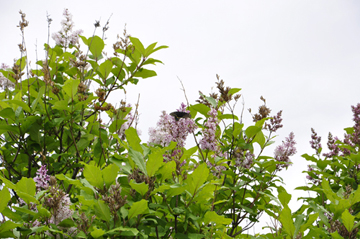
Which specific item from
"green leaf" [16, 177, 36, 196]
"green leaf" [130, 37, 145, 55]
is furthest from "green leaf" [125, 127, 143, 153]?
"green leaf" [130, 37, 145, 55]

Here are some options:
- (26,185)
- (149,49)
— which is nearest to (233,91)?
(149,49)

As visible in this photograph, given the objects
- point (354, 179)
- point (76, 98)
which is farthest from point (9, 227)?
point (354, 179)

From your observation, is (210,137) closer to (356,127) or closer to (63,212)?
(63,212)

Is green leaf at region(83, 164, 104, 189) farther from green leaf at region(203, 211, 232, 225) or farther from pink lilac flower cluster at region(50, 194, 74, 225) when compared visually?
green leaf at region(203, 211, 232, 225)

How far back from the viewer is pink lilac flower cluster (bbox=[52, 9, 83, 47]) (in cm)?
407

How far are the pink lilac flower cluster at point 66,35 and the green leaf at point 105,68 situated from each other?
119cm

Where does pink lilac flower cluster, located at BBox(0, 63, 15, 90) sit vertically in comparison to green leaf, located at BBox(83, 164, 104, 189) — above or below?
above

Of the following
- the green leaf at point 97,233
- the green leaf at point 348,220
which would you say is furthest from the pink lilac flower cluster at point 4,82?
the green leaf at point 348,220

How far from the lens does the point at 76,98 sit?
283 centimetres

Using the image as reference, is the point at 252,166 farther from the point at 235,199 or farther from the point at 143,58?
the point at 143,58

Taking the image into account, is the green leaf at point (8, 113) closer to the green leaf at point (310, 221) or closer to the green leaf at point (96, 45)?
the green leaf at point (96, 45)

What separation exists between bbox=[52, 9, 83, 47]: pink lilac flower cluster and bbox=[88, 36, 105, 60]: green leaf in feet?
2.63

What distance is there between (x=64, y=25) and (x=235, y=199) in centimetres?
295

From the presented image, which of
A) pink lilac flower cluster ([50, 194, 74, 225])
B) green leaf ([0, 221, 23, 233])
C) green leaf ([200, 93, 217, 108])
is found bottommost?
green leaf ([0, 221, 23, 233])
